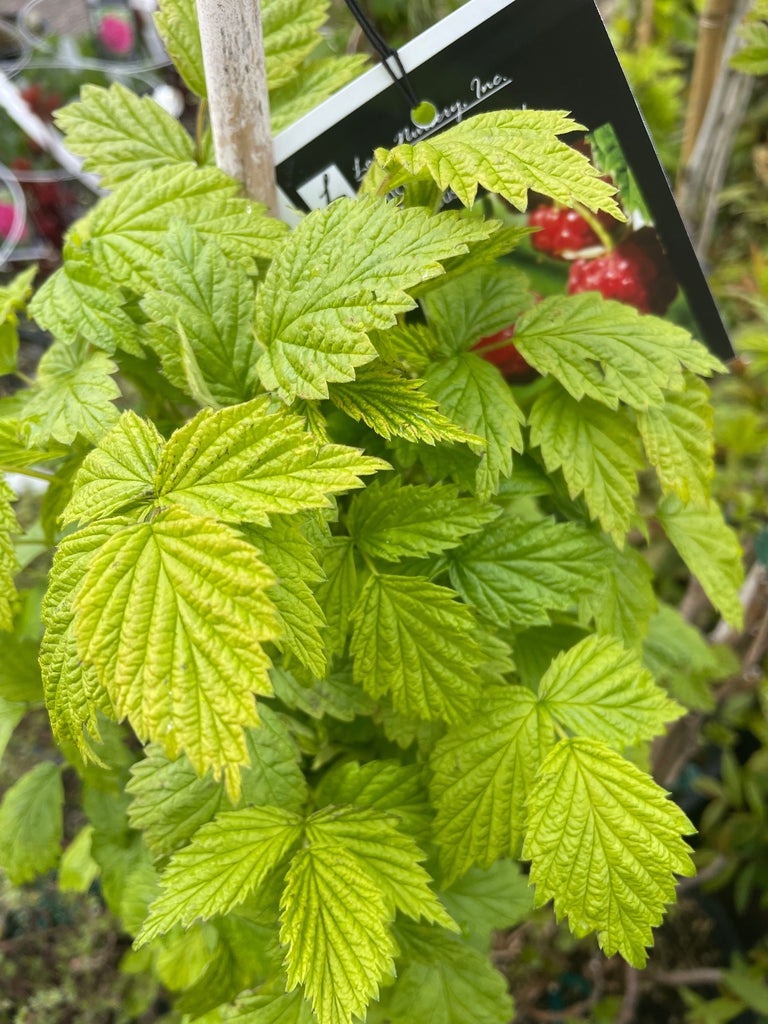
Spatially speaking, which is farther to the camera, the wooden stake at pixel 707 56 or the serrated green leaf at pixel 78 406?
the wooden stake at pixel 707 56

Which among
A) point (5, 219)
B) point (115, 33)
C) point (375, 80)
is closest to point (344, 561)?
point (375, 80)

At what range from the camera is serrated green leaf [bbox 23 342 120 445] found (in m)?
0.67

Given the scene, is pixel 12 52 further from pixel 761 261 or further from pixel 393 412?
pixel 393 412

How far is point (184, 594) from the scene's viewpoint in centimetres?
49

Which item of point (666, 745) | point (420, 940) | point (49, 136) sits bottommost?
point (666, 745)

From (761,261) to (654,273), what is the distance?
1081mm

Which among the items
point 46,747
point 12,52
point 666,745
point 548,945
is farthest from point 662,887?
point 12,52

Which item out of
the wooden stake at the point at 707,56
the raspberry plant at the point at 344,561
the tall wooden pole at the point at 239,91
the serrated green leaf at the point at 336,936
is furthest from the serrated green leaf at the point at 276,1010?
the wooden stake at the point at 707,56

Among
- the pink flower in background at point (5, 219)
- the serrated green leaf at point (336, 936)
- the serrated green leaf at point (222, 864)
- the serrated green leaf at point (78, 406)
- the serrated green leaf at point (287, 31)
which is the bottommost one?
the serrated green leaf at point (336, 936)

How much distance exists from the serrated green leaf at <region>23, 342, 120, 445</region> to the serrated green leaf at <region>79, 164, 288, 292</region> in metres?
0.09

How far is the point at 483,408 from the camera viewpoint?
2.27 ft

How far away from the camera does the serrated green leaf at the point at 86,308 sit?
68cm

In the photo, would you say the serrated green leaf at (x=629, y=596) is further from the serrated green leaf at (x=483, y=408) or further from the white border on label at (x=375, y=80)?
the white border on label at (x=375, y=80)

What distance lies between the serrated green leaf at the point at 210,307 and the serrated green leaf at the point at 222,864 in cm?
36
